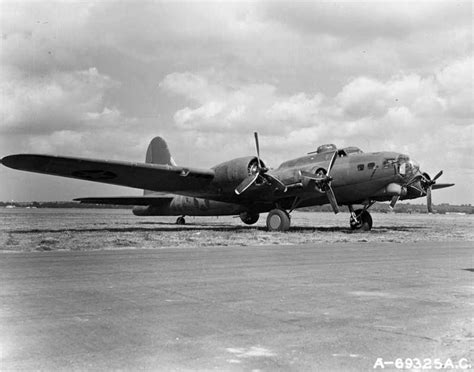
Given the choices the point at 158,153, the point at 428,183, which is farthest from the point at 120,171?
the point at 428,183

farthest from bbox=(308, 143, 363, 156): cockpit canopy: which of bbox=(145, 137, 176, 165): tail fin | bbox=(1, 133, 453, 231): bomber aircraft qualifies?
bbox=(145, 137, 176, 165): tail fin

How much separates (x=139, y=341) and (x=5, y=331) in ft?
4.50

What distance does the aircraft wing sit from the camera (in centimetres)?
1908

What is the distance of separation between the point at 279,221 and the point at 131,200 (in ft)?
39.2

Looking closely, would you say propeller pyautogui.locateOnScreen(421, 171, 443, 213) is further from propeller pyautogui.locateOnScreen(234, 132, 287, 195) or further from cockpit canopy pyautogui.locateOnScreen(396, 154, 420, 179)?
propeller pyautogui.locateOnScreen(234, 132, 287, 195)

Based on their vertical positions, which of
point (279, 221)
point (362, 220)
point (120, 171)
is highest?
point (120, 171)

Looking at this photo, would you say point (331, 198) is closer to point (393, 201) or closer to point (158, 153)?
point (393, 201)

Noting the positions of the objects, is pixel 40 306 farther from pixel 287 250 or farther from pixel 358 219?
pixel 358 219

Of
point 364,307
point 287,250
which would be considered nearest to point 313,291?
point 364,307

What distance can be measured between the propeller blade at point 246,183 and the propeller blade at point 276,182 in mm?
619

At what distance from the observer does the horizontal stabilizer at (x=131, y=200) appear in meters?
31.2

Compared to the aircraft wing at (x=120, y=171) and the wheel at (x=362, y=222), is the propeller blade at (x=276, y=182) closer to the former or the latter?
the aircraft wing at (x=120, y=171)

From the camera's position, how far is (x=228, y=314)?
19.9 feet

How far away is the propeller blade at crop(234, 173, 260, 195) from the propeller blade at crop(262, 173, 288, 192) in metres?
0.62
